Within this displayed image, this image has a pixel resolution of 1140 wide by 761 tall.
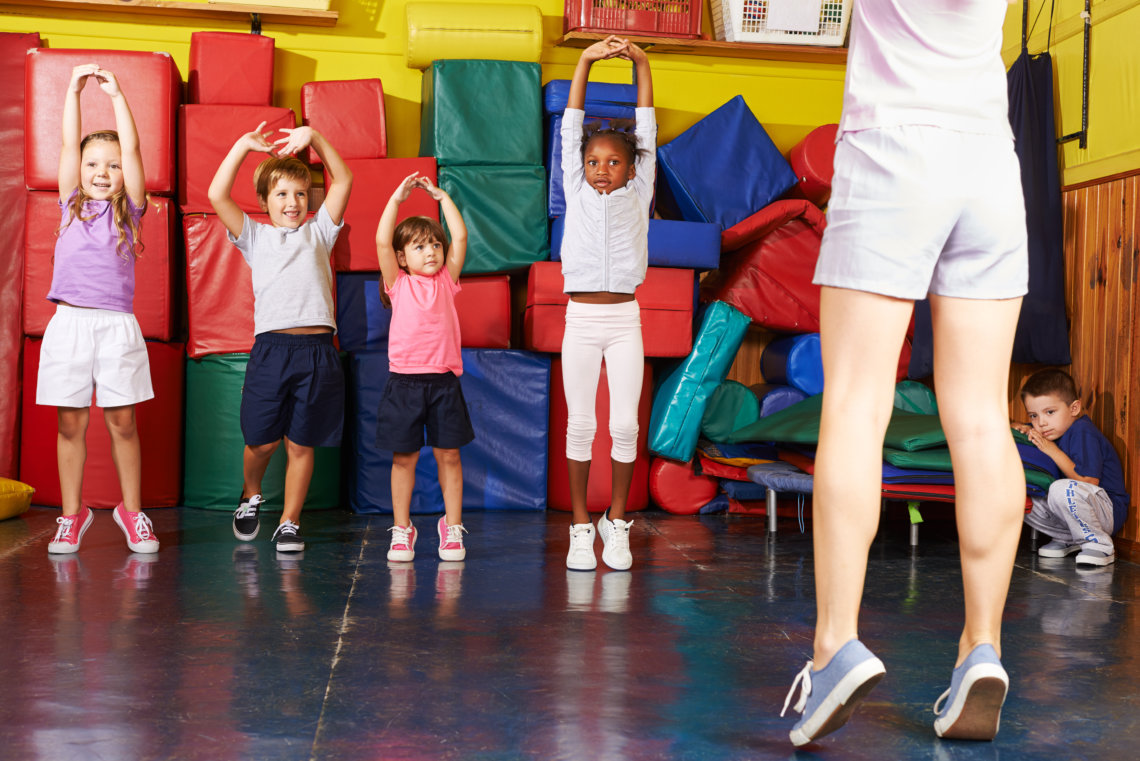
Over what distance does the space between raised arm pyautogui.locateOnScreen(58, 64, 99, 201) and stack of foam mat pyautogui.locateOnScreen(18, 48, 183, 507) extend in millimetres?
821

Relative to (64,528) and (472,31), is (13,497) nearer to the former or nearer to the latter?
(64,528)

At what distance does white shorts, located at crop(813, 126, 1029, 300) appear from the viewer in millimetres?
1583

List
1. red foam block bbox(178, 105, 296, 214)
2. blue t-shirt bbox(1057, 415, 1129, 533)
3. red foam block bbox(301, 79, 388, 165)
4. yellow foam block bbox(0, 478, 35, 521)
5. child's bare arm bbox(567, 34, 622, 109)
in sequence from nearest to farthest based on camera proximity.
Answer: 1. child's bare arm bbox(567, 34, 622, 109)
2. blue t-shirt bbox(1057, 415, 1129, 533)
3. yellow foam block bbox(0, 478, 35, 521)
4. red foam block bbox(178, 105, 296, 214)
5. red foam block bbox(301, 79, 388, 165)

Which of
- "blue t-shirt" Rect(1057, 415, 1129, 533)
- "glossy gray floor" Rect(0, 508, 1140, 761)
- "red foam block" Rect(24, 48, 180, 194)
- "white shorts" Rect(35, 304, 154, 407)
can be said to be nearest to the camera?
"glossy gray floor" Rect(0, 508, 1140, 761)

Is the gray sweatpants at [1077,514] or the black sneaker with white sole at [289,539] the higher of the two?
the gray sweatpants at [1077,514]

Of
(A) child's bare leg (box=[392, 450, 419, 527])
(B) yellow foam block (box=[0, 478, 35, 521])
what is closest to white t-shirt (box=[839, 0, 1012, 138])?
(A) child's bare leg (box=[392, 450, 419, 527])

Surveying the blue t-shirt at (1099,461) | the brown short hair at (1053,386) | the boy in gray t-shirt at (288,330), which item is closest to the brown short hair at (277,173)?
the boy in gray t-shirt at (288,330)

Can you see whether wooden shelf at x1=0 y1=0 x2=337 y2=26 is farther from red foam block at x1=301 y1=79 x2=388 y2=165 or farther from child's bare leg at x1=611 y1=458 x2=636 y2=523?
child's bare leg at x1=611 y1=458 x2=636 y2=523

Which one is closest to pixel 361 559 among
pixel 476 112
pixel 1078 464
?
pixel 476 112

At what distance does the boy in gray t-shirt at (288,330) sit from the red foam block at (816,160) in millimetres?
2272

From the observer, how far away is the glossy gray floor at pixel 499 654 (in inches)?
66.3

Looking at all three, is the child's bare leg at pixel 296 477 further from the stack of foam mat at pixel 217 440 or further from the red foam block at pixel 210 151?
the red foam block at pixel 210 151

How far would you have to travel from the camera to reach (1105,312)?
3.88 metres

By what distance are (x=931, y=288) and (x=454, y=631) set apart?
132 cm
